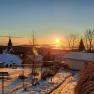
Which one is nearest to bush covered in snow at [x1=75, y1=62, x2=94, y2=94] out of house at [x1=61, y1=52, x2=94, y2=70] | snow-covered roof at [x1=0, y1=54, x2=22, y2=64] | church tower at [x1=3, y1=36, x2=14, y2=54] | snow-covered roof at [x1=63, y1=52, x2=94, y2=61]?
house at [x1=61, y1=52, x2=94, y2=70]

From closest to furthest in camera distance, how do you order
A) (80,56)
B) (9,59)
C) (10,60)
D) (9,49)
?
(80,56), (10,60), (9,59), (9,49)

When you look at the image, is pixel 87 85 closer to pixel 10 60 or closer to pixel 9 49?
pixel 10 60

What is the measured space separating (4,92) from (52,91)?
13.4 ft

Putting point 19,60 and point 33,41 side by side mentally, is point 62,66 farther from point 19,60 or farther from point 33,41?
point 33,41

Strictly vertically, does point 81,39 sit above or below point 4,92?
above

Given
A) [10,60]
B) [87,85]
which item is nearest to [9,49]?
[10,60]

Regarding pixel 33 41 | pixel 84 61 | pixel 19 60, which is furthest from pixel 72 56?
pixel 33 41

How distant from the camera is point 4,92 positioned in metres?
27.5

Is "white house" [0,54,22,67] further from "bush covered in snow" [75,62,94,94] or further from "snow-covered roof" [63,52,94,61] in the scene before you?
"bush covered in snow" [75,62,94,94]

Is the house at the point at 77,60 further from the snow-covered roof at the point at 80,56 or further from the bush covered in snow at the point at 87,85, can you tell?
the bush covered in snow at the point at 87,85

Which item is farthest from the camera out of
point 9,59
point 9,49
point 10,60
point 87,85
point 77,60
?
point 9,49

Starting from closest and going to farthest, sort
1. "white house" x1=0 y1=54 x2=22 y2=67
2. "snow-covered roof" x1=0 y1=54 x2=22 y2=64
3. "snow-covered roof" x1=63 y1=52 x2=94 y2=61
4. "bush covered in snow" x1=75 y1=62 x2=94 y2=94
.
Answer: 1. "bush covered in snow" x1=75 y1=62 x2=94 y2=94
2. "snow-covered roof" x1=63 y1=52 x2=94 y2=61
3. "white house" x1=0 y1=54 x2=22 y2=67
4. "snow-covered roof" x1=0 y1=54 x2=22 y2=64

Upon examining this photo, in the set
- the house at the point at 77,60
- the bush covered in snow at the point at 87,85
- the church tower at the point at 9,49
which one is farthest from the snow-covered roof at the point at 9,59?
the bush covered in snow at the point at 87,85

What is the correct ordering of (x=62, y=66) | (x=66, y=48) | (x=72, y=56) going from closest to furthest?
(x=62, y=66), (x=72, y=56), (x=66, y=48)
